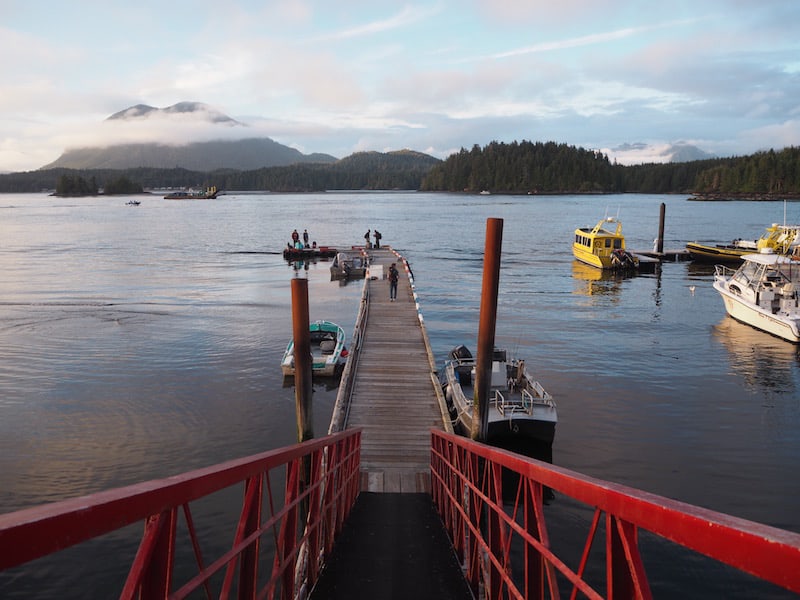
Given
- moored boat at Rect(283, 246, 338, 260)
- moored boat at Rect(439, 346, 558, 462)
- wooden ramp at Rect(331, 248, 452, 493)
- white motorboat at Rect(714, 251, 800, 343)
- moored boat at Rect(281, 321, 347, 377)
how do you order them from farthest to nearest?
moored boat at Rect(283, 246, 338, 260), white motorboat at Rect(714, 251, 800, 343), moored boat at Rect(281, 321, 347, 377), moored boat at Rect(439, 346, 558, 462), wooden ramp at Rect(331, 248, 452, 493)

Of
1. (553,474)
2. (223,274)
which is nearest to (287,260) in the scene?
(223,274)

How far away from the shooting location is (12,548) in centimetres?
163

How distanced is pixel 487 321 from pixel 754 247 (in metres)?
55.1

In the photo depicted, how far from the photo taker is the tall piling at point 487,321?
510 inches

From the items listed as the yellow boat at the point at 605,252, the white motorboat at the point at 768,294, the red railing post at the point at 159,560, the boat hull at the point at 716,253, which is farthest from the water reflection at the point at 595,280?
the red railing post at the point at 159,560

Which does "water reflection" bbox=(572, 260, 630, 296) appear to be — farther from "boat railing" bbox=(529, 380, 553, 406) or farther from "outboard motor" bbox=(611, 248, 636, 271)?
"boat railing" bbox=(529, 380, 553, 406)

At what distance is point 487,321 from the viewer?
1343 centimetres

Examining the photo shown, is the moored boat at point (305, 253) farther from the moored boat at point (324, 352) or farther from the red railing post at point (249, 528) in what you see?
the red railing post at point (249, 528)

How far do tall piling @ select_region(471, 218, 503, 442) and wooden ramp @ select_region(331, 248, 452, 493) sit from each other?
0.85 m

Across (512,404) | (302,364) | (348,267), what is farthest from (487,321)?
(348,267)

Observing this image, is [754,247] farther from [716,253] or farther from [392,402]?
[392,402]

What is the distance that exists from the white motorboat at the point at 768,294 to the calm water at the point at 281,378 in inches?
33.4

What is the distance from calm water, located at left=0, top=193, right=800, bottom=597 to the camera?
49.7 ft

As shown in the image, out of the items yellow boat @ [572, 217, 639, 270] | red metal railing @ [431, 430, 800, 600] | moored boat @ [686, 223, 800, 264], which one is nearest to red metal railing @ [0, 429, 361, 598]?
red metal railing @ [431, 430, 800, 600]
